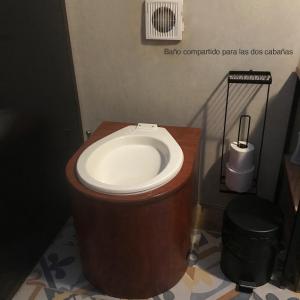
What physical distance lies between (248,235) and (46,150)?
2.82ft

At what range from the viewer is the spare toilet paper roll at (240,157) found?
1.30m

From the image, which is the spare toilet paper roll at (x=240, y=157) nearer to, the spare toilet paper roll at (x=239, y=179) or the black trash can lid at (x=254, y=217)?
the spare toilet paper roll at (x=239, y=179)

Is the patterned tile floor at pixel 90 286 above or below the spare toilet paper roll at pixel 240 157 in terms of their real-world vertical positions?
below

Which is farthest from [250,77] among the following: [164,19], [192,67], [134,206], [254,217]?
[134,206]

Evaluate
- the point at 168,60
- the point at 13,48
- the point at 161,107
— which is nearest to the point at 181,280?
the point at 161,107

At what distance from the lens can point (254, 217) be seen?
3.85ft

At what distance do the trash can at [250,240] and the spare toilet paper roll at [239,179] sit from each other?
81 mm

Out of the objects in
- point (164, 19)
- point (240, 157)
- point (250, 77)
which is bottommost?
point (240, 157)

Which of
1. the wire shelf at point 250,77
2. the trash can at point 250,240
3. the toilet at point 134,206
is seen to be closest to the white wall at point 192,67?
the wire shelf at point 250,77

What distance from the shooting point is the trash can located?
113 cm

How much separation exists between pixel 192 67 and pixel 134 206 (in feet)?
2.16

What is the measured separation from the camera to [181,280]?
1.28 meters

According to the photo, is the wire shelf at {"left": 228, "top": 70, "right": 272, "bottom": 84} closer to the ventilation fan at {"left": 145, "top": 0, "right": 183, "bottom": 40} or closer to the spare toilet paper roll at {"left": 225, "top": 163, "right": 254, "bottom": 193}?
the ventilation fan at {"left": 145, "top": 0, "right": 183, "bottom": 40}

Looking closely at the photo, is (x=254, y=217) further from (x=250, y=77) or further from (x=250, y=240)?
(x=250, y=77)
